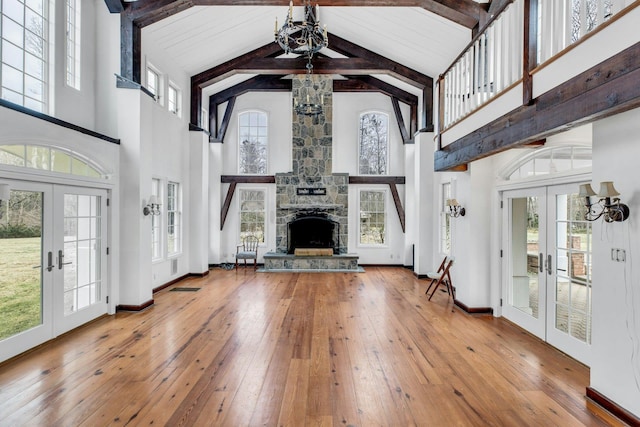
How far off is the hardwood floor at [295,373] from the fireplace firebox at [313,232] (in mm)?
4412

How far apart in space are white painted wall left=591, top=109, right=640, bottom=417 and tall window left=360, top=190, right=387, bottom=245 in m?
7.18

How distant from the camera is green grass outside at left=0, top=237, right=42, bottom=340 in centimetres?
356

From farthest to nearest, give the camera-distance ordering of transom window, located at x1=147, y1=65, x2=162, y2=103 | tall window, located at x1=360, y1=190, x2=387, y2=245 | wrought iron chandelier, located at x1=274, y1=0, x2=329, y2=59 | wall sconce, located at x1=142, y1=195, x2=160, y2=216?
tall window, located at x1=360, y1=190, x2=387, y2=245 → transom window, located at x1=147, y1=65, x2=162, y2=103 → wall sconce, located at x1=142, y1=195, x2=160, y2=216 → wrought iron chandelier, located at x1=274, y1=0, x2=329, y2=59

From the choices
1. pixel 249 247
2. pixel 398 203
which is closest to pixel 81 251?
pixel 249 247

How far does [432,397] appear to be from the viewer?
295cm

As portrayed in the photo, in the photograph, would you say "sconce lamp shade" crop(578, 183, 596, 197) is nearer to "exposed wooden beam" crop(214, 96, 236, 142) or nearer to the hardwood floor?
the hardwood floor

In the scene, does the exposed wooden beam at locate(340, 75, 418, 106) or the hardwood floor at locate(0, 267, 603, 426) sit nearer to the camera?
the hardwood floor at locate(0, 267, 603, 426)

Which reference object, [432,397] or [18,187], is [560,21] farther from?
[18,187]

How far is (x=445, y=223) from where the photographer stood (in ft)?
26.3

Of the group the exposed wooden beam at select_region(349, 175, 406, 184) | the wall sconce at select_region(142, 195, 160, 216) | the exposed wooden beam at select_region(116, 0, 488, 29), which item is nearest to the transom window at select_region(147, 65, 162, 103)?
the exposed wooden beam at select_region(116, 0, 488, 29)

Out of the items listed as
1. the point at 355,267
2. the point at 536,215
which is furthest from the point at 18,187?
the point at 355,267

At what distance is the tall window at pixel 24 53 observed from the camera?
3.89 m

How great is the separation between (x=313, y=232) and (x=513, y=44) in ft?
23.8

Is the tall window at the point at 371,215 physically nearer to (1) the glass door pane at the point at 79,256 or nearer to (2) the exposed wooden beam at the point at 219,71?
(2) the exposed wooden beam at the point at 219,71
